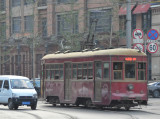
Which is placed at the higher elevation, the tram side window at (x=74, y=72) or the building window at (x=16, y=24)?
the building window at (x=16, y=24)

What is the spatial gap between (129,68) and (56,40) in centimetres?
3393

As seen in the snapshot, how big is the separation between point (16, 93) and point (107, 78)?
4477 mm

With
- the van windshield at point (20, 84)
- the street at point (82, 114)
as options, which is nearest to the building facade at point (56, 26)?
the van windshield at point (20, 84)

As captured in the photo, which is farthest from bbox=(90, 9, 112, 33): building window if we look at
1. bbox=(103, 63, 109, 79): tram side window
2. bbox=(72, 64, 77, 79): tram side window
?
bbox=(103, 63, 109, 79): tram side window

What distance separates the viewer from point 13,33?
65.2 m

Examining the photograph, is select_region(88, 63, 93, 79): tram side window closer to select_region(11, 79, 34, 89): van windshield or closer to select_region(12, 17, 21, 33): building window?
select_region(11, 79, 34, 89): van windshield

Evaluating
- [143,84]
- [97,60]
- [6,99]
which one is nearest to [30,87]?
[6,99]

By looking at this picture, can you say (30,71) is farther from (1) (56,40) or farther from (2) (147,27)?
(2) (147,27)

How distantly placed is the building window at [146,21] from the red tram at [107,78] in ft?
76.4

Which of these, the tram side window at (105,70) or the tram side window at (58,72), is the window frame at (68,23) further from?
the tram side window at (105,70)

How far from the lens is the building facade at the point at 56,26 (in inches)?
1961

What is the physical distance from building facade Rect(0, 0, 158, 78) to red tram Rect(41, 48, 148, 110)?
1798 centimetres

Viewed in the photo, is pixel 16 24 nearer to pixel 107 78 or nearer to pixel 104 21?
pixel 104 21

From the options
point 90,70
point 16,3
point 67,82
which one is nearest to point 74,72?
point 67,82
